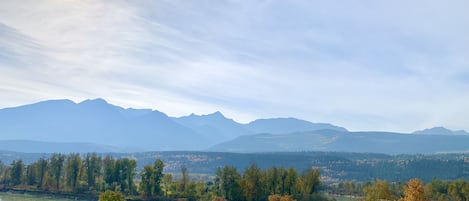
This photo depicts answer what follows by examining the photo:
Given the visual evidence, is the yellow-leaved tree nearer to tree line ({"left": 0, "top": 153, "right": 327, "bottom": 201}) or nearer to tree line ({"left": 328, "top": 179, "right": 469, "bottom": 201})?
tree line ({"left": 328, "top": 179, "right": 469, "bottom": 201})

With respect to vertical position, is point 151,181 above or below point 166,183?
above

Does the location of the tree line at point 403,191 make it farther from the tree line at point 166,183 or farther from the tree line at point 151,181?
the tree line at point 151,181

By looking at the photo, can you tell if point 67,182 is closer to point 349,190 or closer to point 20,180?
point 20,180

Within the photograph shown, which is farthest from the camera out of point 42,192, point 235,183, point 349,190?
point 349,190

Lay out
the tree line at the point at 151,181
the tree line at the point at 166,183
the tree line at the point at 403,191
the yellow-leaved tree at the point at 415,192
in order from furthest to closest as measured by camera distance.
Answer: the tree line at the point at 151,181 → the tree line at the point at 166,183 → the tree line at the point at 403,191 → the yellow-leaved tree at the point at 415,192

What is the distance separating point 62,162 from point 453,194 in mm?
92751

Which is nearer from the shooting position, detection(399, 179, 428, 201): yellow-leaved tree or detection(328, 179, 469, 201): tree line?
detection(399, 179, 428, 201): yellow-leaved tree

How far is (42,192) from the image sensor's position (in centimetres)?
10212

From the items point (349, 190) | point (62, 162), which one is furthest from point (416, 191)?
point (349, 190)

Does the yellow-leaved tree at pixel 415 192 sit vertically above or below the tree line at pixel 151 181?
above

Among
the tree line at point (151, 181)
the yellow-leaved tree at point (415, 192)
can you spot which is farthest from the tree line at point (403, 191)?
the yellow-leaved tree at point (415, 192)

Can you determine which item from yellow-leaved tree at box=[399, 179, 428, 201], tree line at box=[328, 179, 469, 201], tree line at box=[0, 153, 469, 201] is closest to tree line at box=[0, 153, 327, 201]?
tree line at box=[0, 153, 469, 201]

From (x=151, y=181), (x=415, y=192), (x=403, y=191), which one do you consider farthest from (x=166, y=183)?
(x=415, y=192)

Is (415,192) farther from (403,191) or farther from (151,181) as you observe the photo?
(151,181)
